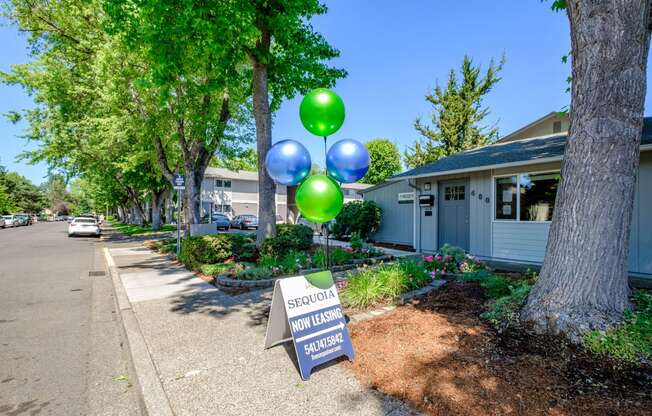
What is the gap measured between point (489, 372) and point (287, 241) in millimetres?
6608

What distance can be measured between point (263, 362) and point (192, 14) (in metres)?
7.43

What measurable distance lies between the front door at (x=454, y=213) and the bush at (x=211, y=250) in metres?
6.45

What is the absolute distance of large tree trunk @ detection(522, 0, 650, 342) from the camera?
3.33 metres

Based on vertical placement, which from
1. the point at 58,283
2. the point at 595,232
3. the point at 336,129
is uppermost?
the point at 336,129

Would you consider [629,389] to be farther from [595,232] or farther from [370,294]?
[370,294]

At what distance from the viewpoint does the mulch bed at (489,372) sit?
241 centimetres

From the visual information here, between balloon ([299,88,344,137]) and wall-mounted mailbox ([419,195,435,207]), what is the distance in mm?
7877

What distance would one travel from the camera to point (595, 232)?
3350 millimetres

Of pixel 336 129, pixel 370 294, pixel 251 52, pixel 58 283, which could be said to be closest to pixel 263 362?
pixel 370 294

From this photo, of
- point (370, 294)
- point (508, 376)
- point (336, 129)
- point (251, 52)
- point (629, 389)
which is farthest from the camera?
point (251, 52)

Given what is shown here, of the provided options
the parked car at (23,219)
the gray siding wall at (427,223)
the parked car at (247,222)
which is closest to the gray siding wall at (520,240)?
the gray siding wall at (427,223)

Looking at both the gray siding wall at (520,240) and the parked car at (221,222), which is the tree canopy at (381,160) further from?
the gray siding wall at (520,240)

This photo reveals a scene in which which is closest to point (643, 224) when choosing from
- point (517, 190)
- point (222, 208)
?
point (517, 190)

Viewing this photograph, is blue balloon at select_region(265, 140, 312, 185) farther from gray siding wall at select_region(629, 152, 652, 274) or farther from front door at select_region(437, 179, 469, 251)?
front door at select_region(437, 179, 469, 251)
